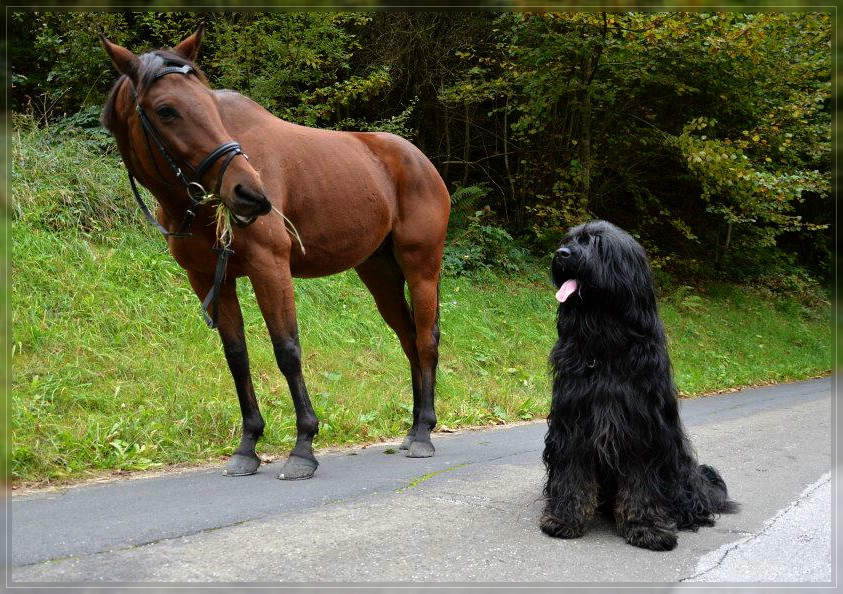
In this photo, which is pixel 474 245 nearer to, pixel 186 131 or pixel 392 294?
pixel 392 294

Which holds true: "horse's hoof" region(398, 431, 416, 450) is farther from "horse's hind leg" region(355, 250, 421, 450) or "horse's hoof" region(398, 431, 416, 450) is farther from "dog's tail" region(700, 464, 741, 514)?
"dog's tail" region(700, 464, 741, 514)

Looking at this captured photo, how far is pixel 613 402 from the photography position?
354 centimetres

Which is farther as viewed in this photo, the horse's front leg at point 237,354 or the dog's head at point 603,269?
the horse's front leg at point 237,354

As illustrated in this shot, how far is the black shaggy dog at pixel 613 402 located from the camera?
3.52 meters

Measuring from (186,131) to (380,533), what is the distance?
2379 mm

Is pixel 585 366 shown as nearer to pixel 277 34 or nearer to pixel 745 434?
pixel 745 434

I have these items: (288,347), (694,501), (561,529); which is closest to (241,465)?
(288,347)

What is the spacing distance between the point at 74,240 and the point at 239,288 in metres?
2.10

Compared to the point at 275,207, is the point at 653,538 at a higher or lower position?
lower

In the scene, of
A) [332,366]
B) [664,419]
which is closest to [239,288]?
[332,366]

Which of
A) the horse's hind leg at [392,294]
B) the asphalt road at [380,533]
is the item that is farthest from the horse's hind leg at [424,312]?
the asphalt road at [380,533]

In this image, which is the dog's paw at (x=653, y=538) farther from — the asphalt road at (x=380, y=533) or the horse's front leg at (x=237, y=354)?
the horse's front leg at (x=237, y=354)

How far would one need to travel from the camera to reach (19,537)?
10.2ft

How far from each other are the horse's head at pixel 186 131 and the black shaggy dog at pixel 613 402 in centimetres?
173
